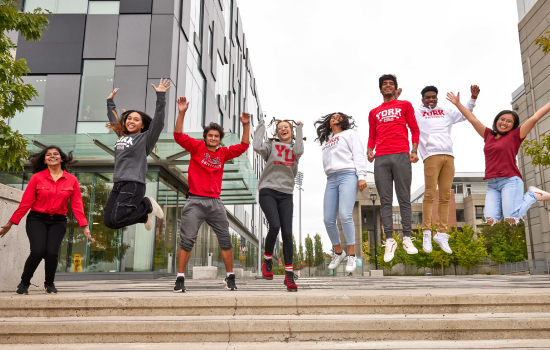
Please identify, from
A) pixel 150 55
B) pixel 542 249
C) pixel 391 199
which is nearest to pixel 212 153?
pixel 391 199

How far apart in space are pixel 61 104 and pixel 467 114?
1676cm

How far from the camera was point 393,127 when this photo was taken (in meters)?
6.21

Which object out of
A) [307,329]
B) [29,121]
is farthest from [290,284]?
[29,121]

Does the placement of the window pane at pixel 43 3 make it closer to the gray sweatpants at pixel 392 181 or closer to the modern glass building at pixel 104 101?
the modern glass building at pixel 104 101

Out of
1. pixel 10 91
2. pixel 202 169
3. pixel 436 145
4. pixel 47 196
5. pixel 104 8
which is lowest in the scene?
pixel 47 196

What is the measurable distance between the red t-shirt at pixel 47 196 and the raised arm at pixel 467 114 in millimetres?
5555

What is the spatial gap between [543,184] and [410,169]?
25.0 meters

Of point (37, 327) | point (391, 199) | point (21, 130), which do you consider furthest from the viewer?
point (21, 130)

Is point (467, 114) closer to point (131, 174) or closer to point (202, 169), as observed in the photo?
point (202, 169)

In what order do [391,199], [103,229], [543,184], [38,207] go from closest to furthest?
[38,207] < [391,199] < [103,229] < [543,184]

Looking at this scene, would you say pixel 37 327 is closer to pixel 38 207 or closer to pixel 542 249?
pixel 38 207

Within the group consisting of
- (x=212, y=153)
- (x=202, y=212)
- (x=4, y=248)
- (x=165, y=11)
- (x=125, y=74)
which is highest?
(x=165, y=11)

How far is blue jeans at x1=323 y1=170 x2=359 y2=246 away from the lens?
628cm

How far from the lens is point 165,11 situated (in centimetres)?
1856
